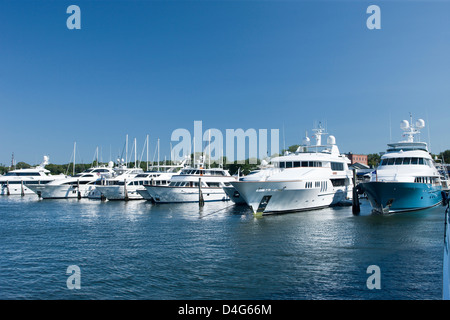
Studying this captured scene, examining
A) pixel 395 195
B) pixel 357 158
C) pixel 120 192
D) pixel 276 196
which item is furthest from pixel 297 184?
pixel 357 158

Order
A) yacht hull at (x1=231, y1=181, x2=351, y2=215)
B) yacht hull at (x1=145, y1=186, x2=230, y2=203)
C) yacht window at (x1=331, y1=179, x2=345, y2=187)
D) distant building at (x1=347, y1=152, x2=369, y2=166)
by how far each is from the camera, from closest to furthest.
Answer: yacht hull at (x1=231, y1=181, x2=351, y2=215)
yacht window at (x1=331, y1=179, x2=345, y2=187)
yacht hull at (x1=145, y1=186, x2=230, y2=203)
distant building at (x1=347, y1=152, x2=369, y2=166)

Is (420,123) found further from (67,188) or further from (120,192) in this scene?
(67,188)

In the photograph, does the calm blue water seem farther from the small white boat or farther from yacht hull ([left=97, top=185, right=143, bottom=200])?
yacht hull ([left=97, top=185, right=143, bottom=200])

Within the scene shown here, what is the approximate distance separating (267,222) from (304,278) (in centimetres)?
1520

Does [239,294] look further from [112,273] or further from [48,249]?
[48,249]

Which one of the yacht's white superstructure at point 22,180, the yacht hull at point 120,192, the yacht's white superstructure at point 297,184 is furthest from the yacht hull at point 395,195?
the yacht's white superstructure at point 22,180

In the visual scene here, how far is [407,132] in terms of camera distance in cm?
4525

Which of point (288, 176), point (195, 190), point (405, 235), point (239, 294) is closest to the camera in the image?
point (239, 294)

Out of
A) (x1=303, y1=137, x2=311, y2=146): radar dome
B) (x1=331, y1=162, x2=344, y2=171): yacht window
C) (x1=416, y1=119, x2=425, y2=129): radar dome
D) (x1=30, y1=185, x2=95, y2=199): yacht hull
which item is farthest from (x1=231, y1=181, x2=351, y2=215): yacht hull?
(x1=30, y1=185, x2=95, y2=199): yacht hull

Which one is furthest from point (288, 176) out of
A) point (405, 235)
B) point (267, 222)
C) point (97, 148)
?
point (97, 148)

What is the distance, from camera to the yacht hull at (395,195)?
108 ft

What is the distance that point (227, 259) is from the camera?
1820 centimetres

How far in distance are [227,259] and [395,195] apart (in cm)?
2169

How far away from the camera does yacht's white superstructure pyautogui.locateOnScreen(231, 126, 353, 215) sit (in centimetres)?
3338
